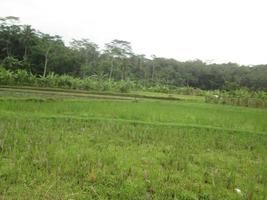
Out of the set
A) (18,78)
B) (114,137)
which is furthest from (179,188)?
(18,78)

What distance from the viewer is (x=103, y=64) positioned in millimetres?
49250

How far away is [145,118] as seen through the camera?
41.1 feet

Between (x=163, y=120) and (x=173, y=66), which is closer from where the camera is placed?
(x=163, y=120)

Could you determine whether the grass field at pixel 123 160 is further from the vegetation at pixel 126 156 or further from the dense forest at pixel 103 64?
the dense forest at pixel 103 64

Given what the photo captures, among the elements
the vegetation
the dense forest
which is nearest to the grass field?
the vegetation

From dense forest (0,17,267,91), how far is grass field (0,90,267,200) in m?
31.0

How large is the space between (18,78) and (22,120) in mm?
19842

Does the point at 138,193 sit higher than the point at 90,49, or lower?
lower

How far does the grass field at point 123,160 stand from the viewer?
4.50 m

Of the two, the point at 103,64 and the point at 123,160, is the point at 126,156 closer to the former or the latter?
the point at 123,160

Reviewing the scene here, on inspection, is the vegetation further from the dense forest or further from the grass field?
the dense forest

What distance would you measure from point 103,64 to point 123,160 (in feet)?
145

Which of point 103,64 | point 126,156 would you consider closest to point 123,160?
point 126,156

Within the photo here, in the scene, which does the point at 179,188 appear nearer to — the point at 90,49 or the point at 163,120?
the point at 163,120
